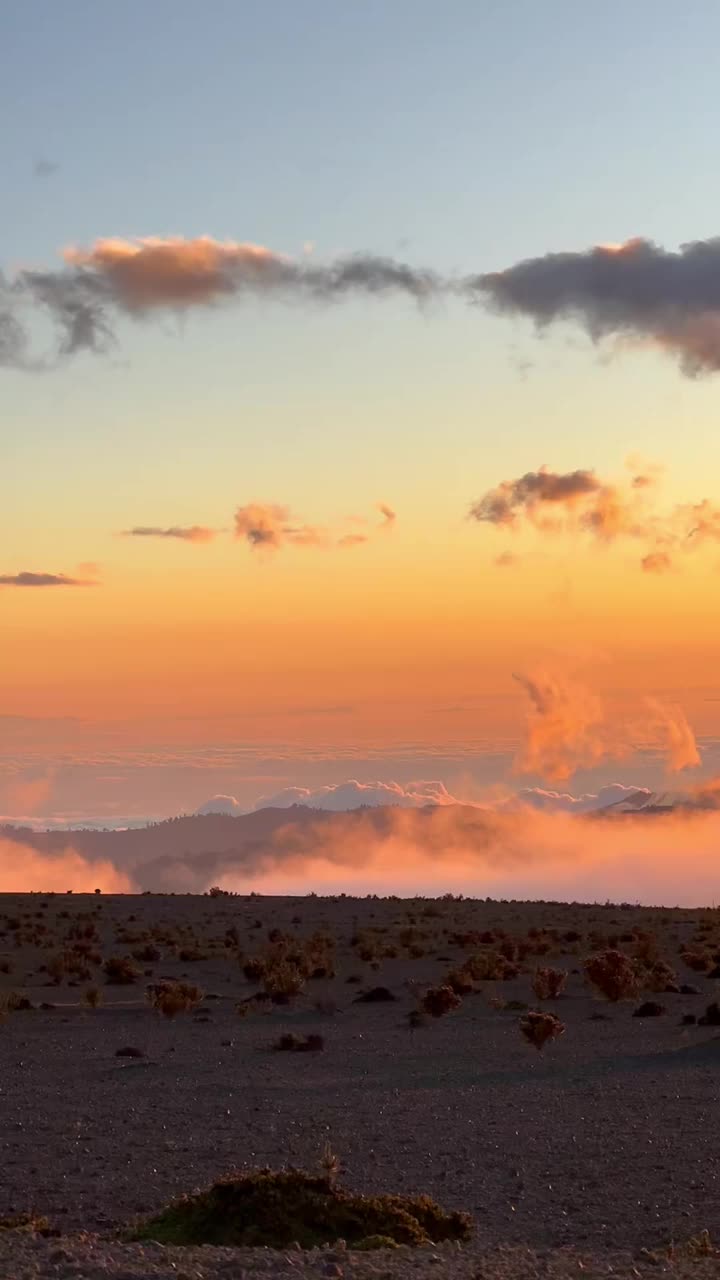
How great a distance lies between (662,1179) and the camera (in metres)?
17.1

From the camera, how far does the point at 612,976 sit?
37.2m

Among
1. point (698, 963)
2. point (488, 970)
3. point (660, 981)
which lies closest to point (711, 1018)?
point (660, 981)

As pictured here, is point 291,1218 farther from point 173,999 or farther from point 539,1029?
point 173,999

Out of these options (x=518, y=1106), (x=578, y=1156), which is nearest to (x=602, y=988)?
(x=518, y=1106)

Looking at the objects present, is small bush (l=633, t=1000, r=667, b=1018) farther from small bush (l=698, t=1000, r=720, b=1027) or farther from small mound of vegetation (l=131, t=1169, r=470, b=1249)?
small mound of vegetation (l=131, t=1169, r=470, b=1249)

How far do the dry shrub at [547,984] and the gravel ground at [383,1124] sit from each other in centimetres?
31

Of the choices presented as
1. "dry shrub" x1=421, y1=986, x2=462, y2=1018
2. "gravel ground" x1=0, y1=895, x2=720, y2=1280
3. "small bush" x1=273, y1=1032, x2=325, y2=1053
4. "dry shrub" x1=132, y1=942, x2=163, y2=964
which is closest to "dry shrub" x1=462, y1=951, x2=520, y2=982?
"gravel ground" x1=0, y1=895, x2=720, y2=1280

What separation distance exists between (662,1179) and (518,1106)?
17.1ft

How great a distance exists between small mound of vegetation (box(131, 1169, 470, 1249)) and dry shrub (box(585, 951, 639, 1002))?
23957 millimetres

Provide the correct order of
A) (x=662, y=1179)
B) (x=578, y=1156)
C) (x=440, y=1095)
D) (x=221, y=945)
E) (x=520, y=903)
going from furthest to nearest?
(x=520, y=903) → (x=221, y=945) → (x=440, y=1095) → (x=578, y=1156) → (x=662, y=1179)

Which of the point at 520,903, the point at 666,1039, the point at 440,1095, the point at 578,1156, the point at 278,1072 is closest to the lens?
the point at 578,1156

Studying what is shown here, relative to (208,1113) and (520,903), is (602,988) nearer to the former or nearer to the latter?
(208,1113)

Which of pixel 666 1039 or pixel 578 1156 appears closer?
pixel 578 1156

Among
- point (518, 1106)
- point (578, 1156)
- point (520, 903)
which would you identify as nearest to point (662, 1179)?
point (578, 1156)
